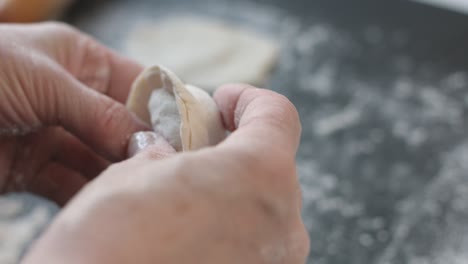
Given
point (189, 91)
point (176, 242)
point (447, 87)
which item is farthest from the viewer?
point (447, 87)

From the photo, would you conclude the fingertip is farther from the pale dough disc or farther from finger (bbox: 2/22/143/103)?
the pale dough disc

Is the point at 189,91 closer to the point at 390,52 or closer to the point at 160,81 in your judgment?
the point at 160,81

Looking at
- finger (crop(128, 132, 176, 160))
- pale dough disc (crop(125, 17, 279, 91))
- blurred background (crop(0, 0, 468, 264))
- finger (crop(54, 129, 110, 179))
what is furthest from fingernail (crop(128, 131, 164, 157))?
pale dough disc (crop(125, 17, 279, 91))

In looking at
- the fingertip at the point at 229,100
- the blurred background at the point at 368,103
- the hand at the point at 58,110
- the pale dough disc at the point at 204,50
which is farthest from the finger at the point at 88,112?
the pale dough disc at the point at 204,50

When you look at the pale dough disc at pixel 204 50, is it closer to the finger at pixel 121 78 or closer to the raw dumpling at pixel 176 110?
the finger at pixel 121 78

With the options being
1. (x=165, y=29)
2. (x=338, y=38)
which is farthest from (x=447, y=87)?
(x=165, y=29)
